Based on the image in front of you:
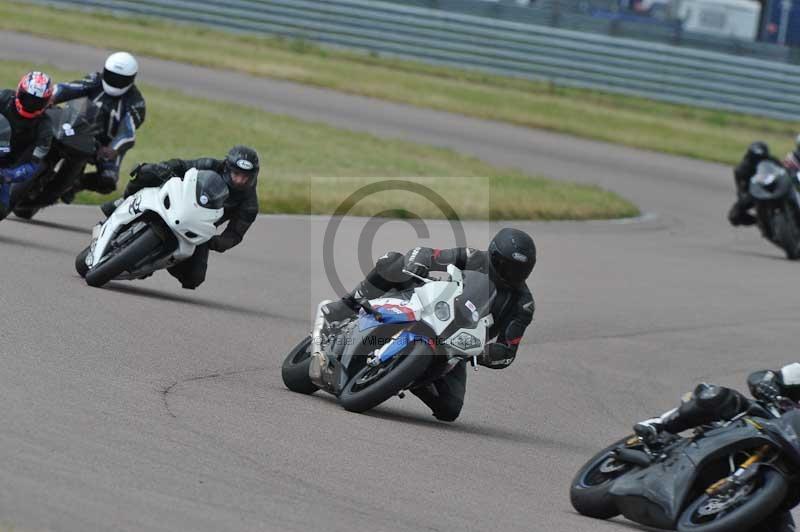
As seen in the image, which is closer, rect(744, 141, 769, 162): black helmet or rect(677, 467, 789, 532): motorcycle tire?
rect(677, 467, 789, 532): motorcycle tire

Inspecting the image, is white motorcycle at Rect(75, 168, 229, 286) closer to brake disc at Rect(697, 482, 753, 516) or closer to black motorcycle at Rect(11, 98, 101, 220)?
black motorcycle at Rect(11, 98, 101, 220)

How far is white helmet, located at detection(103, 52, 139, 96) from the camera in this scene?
50.1 feet

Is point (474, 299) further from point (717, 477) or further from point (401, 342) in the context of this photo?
point (717, 477)

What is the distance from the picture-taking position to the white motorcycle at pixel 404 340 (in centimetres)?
854

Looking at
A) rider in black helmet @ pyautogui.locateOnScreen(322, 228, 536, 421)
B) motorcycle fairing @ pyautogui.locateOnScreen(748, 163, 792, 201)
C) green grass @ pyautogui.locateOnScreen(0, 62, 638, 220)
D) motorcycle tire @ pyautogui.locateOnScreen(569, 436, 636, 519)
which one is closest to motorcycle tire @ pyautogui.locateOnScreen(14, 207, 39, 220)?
green grass @ pyautogui.locateOnScreen(0, 62, 638, 220)

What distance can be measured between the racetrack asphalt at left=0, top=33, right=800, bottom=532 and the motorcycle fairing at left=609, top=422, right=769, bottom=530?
262 mm

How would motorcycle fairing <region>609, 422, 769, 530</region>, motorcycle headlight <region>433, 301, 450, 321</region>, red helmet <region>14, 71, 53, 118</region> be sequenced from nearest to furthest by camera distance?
motorcycle fairing <region>609, 422, 769, 530</region> < motorcycle headlight <region>433, 301, 450, 321</region> < red helmet <region>14, 71, 53, 118</region>

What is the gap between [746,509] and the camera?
6492 millimetres

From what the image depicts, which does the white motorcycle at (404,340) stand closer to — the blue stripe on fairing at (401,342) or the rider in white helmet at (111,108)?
the blue stripe on fairing at (401,342)

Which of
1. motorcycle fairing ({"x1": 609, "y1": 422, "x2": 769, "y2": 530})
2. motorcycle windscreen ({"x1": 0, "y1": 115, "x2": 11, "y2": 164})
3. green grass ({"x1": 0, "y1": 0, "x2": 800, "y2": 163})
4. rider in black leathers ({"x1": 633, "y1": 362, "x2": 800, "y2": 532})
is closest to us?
motorcycle fairing ({"x1": 609, "y1": 422, "x2": 769, "y2": 530})

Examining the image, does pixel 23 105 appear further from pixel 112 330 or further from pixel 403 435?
pixel 403 435

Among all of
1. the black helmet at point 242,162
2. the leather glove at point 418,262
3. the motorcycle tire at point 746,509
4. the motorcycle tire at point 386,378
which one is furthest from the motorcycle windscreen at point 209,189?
the motorcycle tire at point 746,509

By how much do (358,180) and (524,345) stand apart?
968 cm

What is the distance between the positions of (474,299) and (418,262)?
40cm
